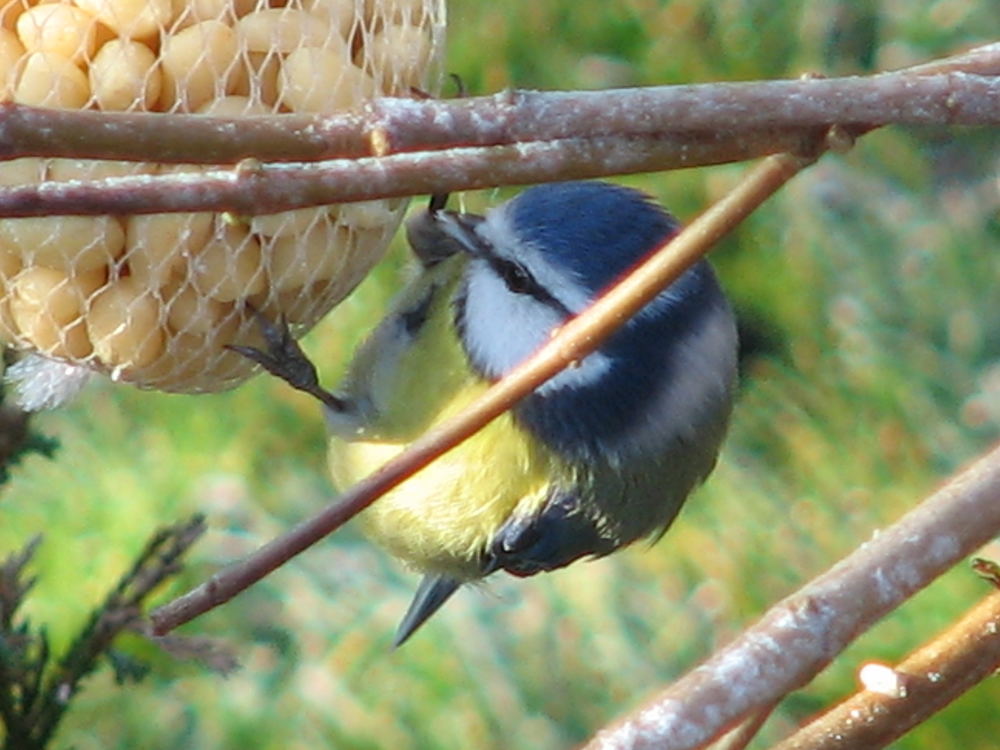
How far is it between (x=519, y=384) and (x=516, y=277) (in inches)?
17.5

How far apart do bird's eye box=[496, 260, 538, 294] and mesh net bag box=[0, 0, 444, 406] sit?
123mm

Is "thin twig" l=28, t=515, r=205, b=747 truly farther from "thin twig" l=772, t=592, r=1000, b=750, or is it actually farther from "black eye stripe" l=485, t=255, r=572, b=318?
"thin twig" l=772, t=592, r=1000, b=750

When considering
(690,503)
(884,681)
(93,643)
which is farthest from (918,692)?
(690,503)

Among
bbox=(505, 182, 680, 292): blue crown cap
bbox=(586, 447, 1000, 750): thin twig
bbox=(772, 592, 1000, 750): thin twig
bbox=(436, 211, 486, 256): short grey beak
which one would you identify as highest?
bbox=(586, 447, 1000, 750): thin twig

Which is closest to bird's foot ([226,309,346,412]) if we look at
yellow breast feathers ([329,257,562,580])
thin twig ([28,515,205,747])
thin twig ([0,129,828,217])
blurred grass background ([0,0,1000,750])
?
yellow breast feathers ([329,257,562,580])

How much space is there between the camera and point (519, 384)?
0.56 m

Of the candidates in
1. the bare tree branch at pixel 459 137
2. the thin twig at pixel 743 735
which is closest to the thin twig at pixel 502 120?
the bare tree branch at pixel 459 137

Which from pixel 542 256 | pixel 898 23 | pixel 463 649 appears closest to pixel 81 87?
pixel 542 256

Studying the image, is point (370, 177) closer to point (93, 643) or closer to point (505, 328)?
point (505, 328)

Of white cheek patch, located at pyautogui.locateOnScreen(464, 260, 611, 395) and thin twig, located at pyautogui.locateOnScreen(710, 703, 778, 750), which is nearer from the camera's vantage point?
thin twig, located at pyautogui.locateOnScreen(710, 703, 778, 750)

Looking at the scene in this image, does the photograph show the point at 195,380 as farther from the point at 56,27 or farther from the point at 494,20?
the point at 494,20

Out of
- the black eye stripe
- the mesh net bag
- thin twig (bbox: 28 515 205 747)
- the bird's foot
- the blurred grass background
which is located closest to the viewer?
the mesh net bag

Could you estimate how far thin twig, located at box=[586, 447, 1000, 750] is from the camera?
0.48m

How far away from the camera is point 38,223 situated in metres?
0.79
